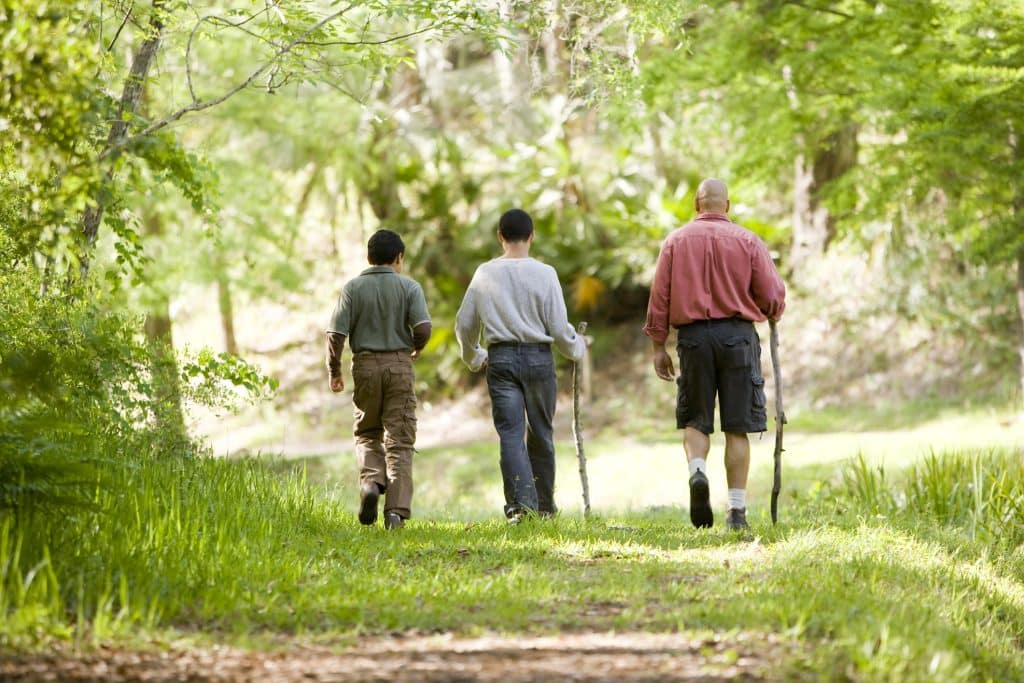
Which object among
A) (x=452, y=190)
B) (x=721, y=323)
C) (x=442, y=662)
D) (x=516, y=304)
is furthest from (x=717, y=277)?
(x=452, y=190)

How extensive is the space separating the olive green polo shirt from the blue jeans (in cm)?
63

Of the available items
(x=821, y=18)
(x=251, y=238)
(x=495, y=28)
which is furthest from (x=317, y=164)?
(x=495, y=28)

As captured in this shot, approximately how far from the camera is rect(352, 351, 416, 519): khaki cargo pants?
737cm

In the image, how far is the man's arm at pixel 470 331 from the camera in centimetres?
768

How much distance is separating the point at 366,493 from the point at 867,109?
897cm

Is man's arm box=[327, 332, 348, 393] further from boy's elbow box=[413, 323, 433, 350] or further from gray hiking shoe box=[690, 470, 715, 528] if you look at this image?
gray hiking shoe box=[690, 470, 715, 528]

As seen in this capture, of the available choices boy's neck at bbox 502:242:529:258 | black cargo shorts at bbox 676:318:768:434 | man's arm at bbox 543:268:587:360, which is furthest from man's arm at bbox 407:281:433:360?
black cargo shorts at bbox 676:318:768:434

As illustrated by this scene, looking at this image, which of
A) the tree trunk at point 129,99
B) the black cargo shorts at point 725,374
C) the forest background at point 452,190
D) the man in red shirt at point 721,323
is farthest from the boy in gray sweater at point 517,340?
the tree trunk at point 129,99

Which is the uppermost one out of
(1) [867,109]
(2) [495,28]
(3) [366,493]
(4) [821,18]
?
(4) [821,18]

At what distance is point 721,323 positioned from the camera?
7.27 meters

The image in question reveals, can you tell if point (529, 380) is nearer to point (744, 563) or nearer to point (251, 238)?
point (744, 563)

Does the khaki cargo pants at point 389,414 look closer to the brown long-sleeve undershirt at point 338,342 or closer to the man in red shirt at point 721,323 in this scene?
the brown long-sleeve undershirt at point 338,342

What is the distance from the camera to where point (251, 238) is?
19734mm

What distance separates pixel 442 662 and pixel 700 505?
3099 mm
